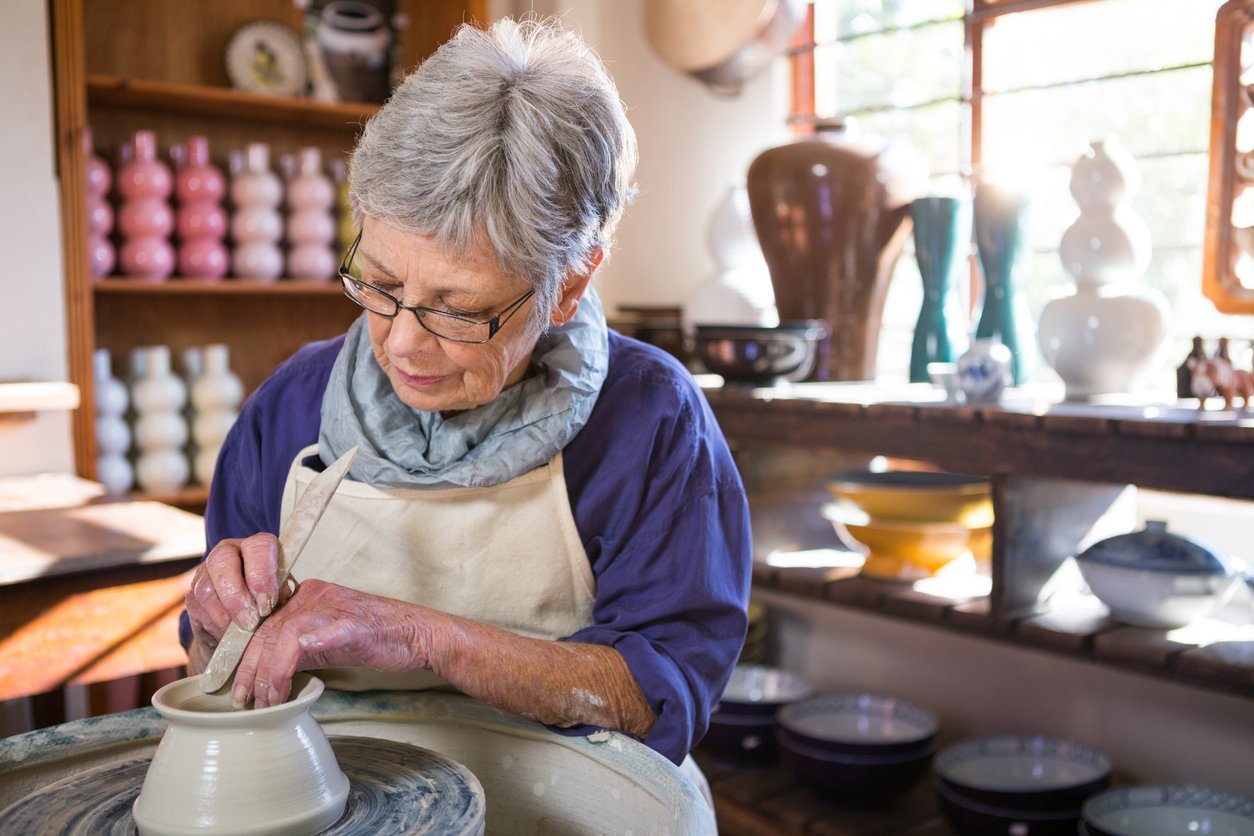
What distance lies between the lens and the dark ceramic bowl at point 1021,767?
2.27 meters

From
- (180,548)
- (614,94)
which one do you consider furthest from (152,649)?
(614,94)

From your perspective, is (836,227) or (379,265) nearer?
(379,265)

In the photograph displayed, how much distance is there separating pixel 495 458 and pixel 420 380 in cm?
13

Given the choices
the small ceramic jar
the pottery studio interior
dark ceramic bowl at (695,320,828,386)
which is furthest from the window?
dark ceramic bowl at (695,320,828,386)

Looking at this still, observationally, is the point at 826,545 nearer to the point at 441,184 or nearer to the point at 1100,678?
the point at 1100,678

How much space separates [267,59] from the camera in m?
3.38

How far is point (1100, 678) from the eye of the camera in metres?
2.53

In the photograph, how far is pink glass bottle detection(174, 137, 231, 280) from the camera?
3141 millimetres

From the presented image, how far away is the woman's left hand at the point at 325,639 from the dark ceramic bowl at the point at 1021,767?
4.73 feet

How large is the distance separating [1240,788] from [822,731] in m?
0.83

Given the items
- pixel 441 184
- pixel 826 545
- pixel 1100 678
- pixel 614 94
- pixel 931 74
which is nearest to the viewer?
pixel 441 184

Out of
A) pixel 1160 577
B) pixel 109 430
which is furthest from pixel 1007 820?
pixel 109 430

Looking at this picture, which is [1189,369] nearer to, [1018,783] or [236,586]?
[1018,783]

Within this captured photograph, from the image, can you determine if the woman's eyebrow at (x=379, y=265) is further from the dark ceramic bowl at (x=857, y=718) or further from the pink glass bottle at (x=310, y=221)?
the pink glass bottle at (x=310, y=221)
